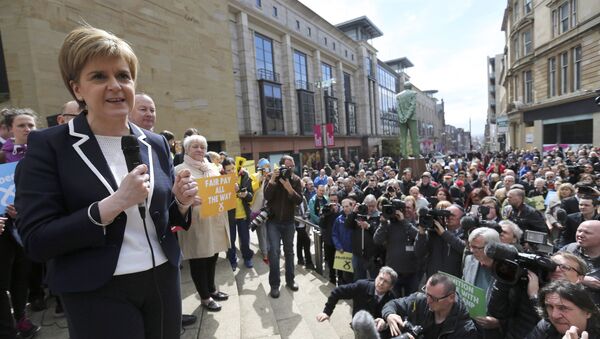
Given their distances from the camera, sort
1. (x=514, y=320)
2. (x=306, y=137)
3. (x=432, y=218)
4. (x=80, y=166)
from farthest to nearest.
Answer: (x=306, y=137) < (x=432, y=218) < (x=514, y=320) < (x=80, y=166)

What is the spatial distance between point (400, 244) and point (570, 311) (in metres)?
2.58

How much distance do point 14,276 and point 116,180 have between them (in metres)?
2.61

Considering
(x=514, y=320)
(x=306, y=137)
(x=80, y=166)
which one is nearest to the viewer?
(x=80, y=166)

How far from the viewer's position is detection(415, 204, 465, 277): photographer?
3.91 meters

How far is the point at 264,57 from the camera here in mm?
24328

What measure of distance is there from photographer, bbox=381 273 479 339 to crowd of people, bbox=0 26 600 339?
1 cm

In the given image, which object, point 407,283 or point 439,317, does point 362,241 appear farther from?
point 439,317

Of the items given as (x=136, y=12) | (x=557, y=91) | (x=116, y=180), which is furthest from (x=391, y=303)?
(x=557, y=91)

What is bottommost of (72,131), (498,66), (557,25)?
(72,131)

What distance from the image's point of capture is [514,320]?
103 inches

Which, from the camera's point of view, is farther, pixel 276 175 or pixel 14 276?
pixel 276 175

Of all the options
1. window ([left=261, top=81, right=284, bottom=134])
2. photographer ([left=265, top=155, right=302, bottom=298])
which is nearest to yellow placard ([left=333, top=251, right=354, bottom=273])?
photographer ([left=265, top=155, right=302, bottom=298])

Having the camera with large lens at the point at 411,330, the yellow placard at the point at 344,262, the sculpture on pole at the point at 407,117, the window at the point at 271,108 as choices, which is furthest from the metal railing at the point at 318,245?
the window at the point at 271,108

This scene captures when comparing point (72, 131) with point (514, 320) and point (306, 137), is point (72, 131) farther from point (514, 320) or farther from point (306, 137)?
point (306, 137)
